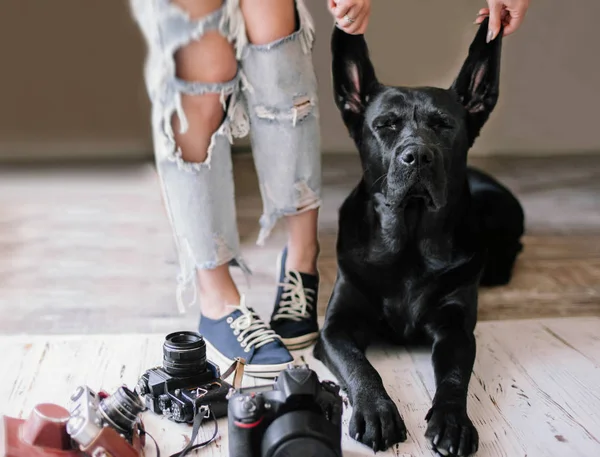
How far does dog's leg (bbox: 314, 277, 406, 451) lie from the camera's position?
1107mm

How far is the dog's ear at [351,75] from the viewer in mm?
1438

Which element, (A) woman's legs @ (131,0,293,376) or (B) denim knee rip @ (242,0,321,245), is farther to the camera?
(B) denim knee rip @ (242,0,321,245)

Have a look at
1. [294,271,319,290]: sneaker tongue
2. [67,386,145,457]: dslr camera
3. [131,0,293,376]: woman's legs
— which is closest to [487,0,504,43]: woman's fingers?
[131,0,293,376]: woman's legs

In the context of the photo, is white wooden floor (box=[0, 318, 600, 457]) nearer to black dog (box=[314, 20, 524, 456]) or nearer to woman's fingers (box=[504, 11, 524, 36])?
black dog (box=[314, 20, 524, 456])

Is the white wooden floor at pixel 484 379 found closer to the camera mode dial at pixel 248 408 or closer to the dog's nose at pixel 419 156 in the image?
the camera mode dial at pixel 248 408

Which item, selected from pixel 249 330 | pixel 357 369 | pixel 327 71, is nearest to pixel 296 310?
pixel 249 330

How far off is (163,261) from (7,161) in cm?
143

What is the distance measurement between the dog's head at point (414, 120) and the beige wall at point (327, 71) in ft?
2.86

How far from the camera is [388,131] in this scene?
140 cm

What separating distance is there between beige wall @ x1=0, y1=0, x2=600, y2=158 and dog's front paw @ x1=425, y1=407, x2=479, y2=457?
4.82 ft

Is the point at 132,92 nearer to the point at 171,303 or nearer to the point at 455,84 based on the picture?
the point at 171,303

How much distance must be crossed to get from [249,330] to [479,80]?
71cm

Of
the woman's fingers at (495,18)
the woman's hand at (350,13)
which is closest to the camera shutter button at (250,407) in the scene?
the woman's hand at (350,13)

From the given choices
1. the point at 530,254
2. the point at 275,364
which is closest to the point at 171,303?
the point at 275,364
